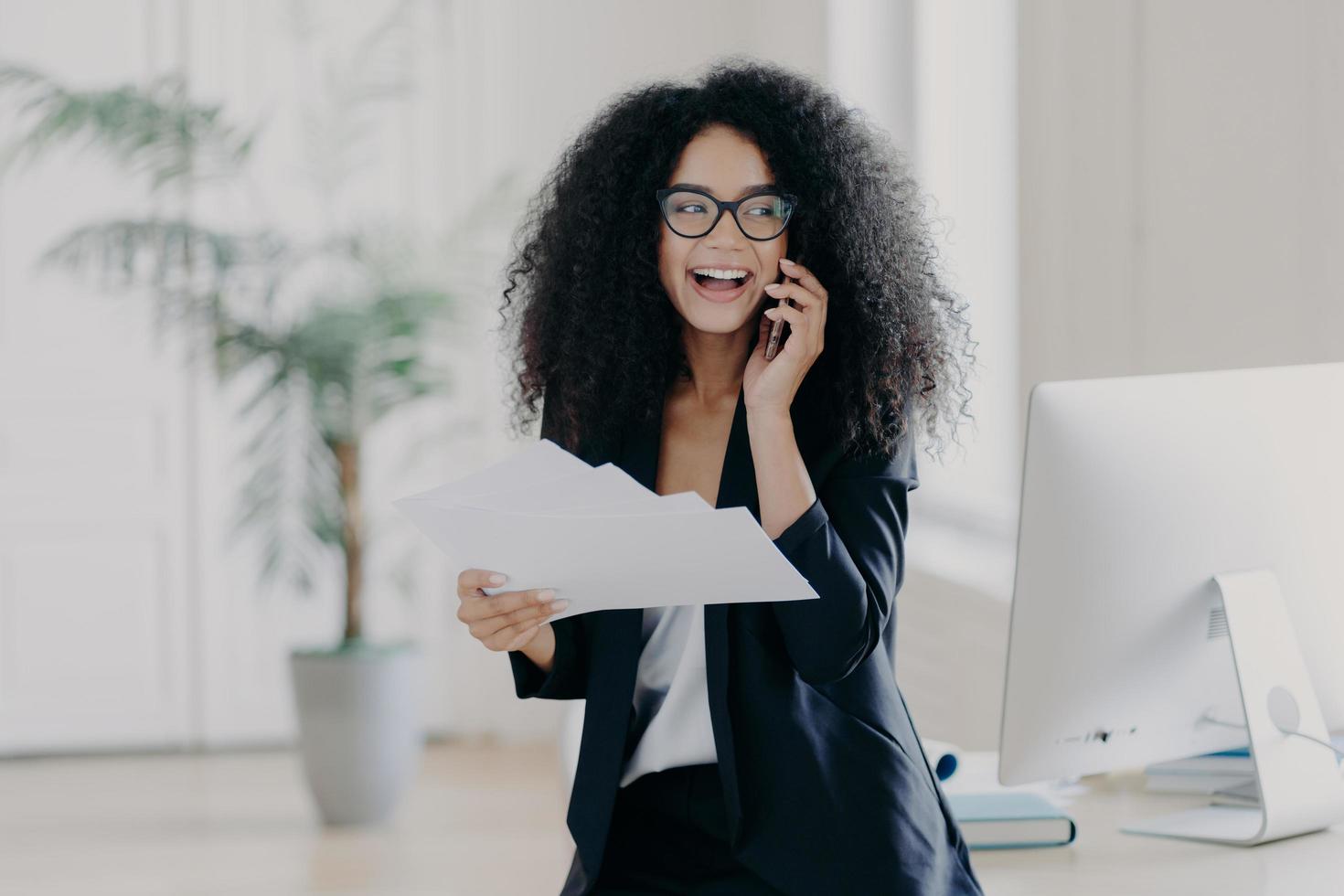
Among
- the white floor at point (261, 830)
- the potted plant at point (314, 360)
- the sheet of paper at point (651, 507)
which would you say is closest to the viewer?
the sheet of paper at point (651, 507)

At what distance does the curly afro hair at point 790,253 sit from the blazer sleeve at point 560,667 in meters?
0.18

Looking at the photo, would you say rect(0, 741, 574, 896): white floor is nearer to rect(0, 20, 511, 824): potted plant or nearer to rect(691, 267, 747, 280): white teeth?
rect(0, 20, 511, 824): potted plant

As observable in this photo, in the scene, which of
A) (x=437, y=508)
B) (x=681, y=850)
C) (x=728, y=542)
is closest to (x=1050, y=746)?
(x=681, y=850)

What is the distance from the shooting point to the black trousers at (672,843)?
134 cm

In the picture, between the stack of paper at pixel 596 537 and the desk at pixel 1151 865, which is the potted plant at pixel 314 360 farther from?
the stack of paper at pixel 596 537

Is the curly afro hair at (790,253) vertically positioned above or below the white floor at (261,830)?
above

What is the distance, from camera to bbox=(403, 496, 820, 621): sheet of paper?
111 cm

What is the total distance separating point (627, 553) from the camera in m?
1.15

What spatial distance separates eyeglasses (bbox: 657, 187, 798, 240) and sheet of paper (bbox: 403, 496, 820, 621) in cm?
33

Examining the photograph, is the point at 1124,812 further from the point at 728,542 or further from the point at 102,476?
the point at 102,476

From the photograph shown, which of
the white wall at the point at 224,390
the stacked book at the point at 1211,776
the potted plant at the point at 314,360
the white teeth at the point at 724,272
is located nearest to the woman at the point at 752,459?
the white teeth at the point at 724,272

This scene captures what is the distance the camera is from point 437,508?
1140mm

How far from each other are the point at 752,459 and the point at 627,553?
0.26 metres

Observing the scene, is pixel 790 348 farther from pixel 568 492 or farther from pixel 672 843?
pixel 672 843
